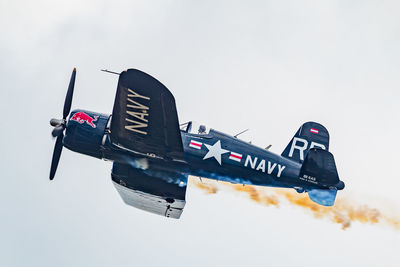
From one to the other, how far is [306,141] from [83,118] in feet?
20.7

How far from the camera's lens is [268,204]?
16.2 meters

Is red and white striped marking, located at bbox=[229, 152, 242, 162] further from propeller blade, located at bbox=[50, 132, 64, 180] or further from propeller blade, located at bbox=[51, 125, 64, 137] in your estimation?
propeller blade, located at bbox=[50, 132, 64, 180]

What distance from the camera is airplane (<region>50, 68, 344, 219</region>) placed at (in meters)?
13.2

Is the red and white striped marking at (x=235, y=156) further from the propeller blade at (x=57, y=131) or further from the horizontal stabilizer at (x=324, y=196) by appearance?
the propeller blade at (x=57, y=131)

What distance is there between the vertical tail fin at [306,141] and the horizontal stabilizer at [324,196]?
1180 millimetres

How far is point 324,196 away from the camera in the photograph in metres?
14.3

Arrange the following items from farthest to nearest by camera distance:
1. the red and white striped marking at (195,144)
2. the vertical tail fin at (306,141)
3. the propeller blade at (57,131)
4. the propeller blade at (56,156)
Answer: the propeller blade at (56,156)
the vertical tail fin at (306,141)
the propeller blade at (57,131)
the red and white striped marking at (195,144)

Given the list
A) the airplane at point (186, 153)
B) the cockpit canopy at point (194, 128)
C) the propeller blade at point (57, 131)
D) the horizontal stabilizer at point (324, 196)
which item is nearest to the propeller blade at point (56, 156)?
the airplane at point (186, 153)

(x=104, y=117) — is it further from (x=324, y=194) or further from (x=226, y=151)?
(x=324, y=194)

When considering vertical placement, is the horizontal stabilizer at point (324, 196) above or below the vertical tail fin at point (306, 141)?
below

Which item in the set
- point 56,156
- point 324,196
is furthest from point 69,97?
point 324,196

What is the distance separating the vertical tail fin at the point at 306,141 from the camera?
15164 millimetres

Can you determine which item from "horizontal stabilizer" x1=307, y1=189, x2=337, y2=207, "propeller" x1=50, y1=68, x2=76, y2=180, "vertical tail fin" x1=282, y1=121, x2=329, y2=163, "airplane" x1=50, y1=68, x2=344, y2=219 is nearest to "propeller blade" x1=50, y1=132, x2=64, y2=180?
"propeller" x1=50, y1=68, x2=76, y2=180

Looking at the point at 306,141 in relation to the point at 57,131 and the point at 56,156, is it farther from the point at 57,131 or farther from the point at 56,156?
the point at 56,156
